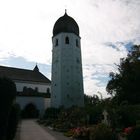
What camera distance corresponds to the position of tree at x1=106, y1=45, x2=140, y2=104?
3816 cm

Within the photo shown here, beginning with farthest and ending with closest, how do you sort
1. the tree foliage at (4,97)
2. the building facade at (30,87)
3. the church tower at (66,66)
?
the building facade at (30,87) < the church tower at (66,66) < the tree foliage at (4,97)

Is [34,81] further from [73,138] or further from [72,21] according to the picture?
[73,138]

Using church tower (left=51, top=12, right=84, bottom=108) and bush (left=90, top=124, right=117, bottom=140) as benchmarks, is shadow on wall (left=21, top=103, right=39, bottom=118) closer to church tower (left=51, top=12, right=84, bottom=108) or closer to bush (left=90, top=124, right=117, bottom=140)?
church tower (left=51, top=12, right=84, bottom=108)

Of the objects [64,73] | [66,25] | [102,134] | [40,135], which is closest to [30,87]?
[64,73]

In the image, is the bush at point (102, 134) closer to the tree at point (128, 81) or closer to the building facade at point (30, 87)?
the tree at point (128, 81)

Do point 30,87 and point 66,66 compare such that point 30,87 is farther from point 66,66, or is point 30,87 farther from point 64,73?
point 66,66

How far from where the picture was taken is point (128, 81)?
38.9m

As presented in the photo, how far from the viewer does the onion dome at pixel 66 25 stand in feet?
176

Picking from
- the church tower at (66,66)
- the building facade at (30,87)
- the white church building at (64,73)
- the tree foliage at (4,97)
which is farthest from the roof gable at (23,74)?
the tree foliage at (4,97)

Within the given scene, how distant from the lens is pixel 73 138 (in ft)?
58.1

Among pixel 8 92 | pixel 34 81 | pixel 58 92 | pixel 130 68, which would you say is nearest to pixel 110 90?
pixel 130 68

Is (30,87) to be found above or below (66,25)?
below

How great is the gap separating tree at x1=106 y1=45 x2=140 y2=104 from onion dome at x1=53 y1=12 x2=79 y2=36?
15.5 m

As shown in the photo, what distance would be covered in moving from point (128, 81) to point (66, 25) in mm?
20709
